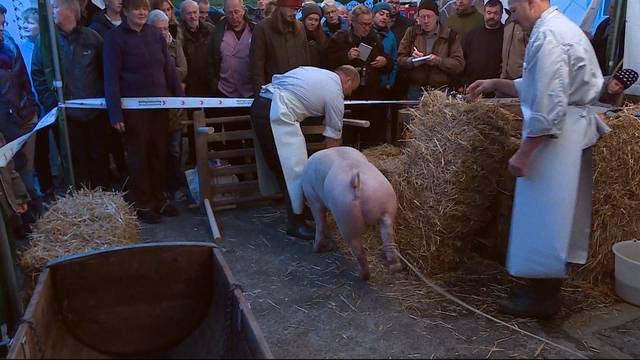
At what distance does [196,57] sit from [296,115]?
7.13 feet

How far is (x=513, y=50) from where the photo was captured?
6219 mm

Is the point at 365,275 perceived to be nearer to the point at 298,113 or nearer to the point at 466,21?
the point at 298,113

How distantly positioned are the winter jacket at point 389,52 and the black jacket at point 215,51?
1.65 m

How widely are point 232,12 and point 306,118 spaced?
1.75 meters

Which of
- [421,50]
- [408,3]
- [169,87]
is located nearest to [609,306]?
[421,50]

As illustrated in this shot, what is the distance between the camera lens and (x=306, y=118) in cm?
531

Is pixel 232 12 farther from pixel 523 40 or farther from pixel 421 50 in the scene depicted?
pixel 523 40

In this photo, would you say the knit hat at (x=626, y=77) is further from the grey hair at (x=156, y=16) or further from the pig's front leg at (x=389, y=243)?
the grey hair at (x=156, y=16)

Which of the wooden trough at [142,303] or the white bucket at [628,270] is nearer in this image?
the wooden trough at [142,303]

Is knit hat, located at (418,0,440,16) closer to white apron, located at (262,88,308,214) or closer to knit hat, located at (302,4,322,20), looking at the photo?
knit hat, located at (302,4,322,20)

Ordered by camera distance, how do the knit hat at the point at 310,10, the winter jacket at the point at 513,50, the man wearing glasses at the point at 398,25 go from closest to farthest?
the winter jacket at the point at 513,50, the knit hat at the point at 310,10, the man wearing glasses at the point at 398,25

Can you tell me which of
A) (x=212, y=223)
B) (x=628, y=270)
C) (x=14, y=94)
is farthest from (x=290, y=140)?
(x=14, y=94)

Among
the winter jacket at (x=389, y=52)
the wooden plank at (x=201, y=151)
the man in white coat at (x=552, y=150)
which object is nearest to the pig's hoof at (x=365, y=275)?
the man in white coat at (x=552, y=150)

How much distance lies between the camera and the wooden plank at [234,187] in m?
5.82
